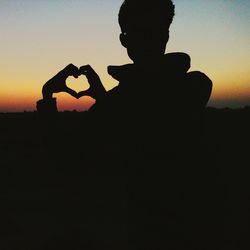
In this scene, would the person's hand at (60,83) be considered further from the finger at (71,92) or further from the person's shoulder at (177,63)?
the person's shoulder at (177,63)

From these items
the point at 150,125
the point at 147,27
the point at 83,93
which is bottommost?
the point at 150,125

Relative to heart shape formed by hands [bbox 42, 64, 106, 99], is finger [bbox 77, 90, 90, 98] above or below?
below

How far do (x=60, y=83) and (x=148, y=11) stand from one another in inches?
20.5

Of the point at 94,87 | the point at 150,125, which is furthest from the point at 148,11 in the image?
the point at 150,125

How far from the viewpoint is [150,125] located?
1.70 metres

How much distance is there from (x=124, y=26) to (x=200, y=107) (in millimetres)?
549

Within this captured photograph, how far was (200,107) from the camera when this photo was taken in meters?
1.72

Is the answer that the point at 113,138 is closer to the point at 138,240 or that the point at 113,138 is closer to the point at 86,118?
the point at 86,118

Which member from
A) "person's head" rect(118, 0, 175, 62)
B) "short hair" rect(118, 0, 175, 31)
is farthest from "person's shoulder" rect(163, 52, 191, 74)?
"short hair" rect(118, 0, 175, 31)

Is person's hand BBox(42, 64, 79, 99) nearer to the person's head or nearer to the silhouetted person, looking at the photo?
the silhouetted person

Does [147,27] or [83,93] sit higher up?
[147,27]

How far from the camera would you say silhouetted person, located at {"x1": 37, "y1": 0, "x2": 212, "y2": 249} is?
5.35 ft

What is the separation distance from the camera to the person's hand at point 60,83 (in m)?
1.81

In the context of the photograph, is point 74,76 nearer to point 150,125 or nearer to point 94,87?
point 94,87
